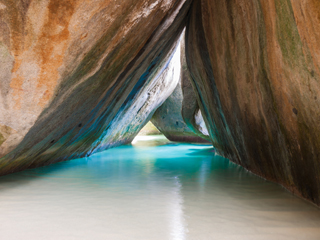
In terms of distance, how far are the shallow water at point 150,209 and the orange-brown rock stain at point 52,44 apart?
53.0 inches

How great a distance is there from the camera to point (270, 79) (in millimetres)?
3322

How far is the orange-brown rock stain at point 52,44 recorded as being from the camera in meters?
2.92

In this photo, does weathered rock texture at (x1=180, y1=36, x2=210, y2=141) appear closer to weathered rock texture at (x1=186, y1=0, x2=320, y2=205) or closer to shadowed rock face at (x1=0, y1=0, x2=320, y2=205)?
weathered rock texture at (x1=186, y1=0, x2=320, y2=205)

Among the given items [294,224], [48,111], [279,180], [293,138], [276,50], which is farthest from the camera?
[279,180]

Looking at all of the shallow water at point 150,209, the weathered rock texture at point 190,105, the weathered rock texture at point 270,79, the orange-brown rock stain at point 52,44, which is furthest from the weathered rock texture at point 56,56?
the weathered rock texture at point 190,105

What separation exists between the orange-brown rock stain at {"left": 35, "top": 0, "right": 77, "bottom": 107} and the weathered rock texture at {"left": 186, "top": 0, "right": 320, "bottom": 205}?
226 cm

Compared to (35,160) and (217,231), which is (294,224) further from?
(35,160)

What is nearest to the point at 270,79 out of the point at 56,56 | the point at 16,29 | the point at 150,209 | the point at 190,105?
the point at 150,209

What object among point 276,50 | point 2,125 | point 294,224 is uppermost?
point 276,50

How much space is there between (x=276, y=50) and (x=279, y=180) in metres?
2.17

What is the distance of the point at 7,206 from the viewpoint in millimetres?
3133

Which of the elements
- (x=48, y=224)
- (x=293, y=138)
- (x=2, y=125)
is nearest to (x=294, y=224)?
(x=293, y=138)

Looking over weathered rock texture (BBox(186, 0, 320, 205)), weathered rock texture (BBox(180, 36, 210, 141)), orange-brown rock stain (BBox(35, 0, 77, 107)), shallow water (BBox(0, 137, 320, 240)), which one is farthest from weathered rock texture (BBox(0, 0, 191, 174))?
weathered rock texture (BBox(180, 36, 210, 141))

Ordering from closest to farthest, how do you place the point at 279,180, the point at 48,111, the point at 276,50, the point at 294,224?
the point at 294,224 < the point at 276,50 < the point at 48,111 < the point at 279,180
